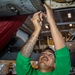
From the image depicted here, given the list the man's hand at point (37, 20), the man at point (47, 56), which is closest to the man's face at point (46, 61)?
the man at point (47, 56)

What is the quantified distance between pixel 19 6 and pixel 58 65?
0.58 m

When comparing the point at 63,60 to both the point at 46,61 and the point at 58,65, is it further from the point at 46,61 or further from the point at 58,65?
the point at 46,61

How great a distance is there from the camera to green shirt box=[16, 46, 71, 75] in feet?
3.52

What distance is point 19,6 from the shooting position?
4.44 ft

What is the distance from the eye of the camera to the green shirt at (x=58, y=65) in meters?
1.07

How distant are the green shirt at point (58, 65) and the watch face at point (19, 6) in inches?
16.1

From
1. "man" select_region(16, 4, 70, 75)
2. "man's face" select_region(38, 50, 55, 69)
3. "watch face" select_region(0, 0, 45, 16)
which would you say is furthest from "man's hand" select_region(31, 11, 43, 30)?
"man's face" select_region(38, 50, 55, 69)

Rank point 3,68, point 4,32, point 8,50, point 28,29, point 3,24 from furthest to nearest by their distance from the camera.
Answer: point 28,29
point 8,50
point 3,68
point 4,32
point 3,24

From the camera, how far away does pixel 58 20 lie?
213 inches

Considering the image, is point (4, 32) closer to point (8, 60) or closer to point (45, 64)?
point (45, 64)

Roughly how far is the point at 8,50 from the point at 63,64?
8.49ft

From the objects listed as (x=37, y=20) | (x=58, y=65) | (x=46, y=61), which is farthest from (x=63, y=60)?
(x=37, y=20)

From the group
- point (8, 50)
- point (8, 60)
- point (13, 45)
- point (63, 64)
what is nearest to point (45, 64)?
point (63, 64)

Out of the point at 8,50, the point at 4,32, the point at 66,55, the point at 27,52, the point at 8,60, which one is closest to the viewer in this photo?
the point at 66,55
